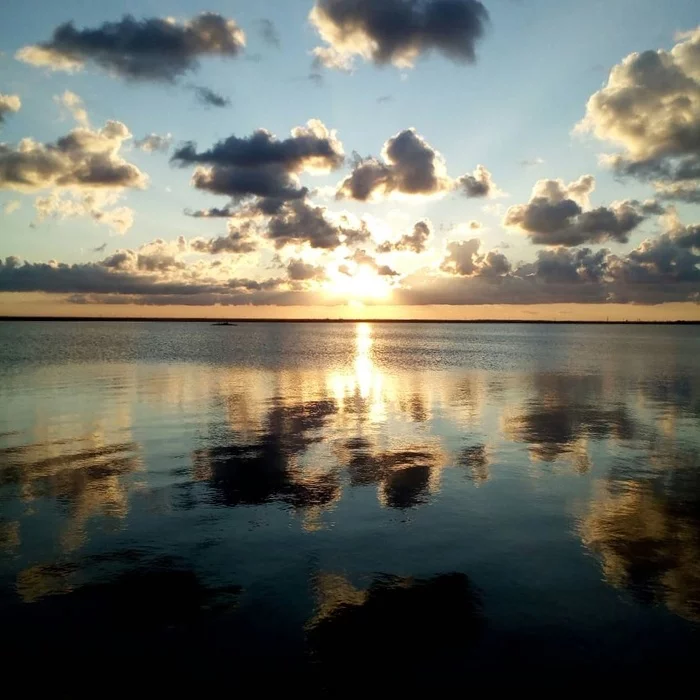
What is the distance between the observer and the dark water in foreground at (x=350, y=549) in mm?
9375

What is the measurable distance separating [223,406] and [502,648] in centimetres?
2720

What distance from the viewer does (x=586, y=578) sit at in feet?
39.3

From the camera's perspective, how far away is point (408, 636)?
384 inches

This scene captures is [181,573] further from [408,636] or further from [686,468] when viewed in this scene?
[686,468]

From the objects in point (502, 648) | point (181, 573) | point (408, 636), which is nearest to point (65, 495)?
point (181, 573)

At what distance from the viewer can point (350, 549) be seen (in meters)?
13.3

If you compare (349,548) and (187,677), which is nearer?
(187,677)

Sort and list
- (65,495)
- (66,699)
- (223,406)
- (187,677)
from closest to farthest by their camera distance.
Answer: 1. (66,699)
2. (187,677)
3. (65,495)
4. (223,406)

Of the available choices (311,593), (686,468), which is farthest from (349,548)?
(686,468)

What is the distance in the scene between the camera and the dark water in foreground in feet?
30.8

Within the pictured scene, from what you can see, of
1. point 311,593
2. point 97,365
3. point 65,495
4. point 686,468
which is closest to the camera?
point 311,593

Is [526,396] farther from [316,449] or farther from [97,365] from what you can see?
[97,365]

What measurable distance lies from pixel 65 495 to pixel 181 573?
23.1 feet

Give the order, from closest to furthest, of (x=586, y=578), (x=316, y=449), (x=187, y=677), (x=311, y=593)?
(x=187, y=677), (x=311, y=593), (x=586, y=578), (x=316, y=449)
